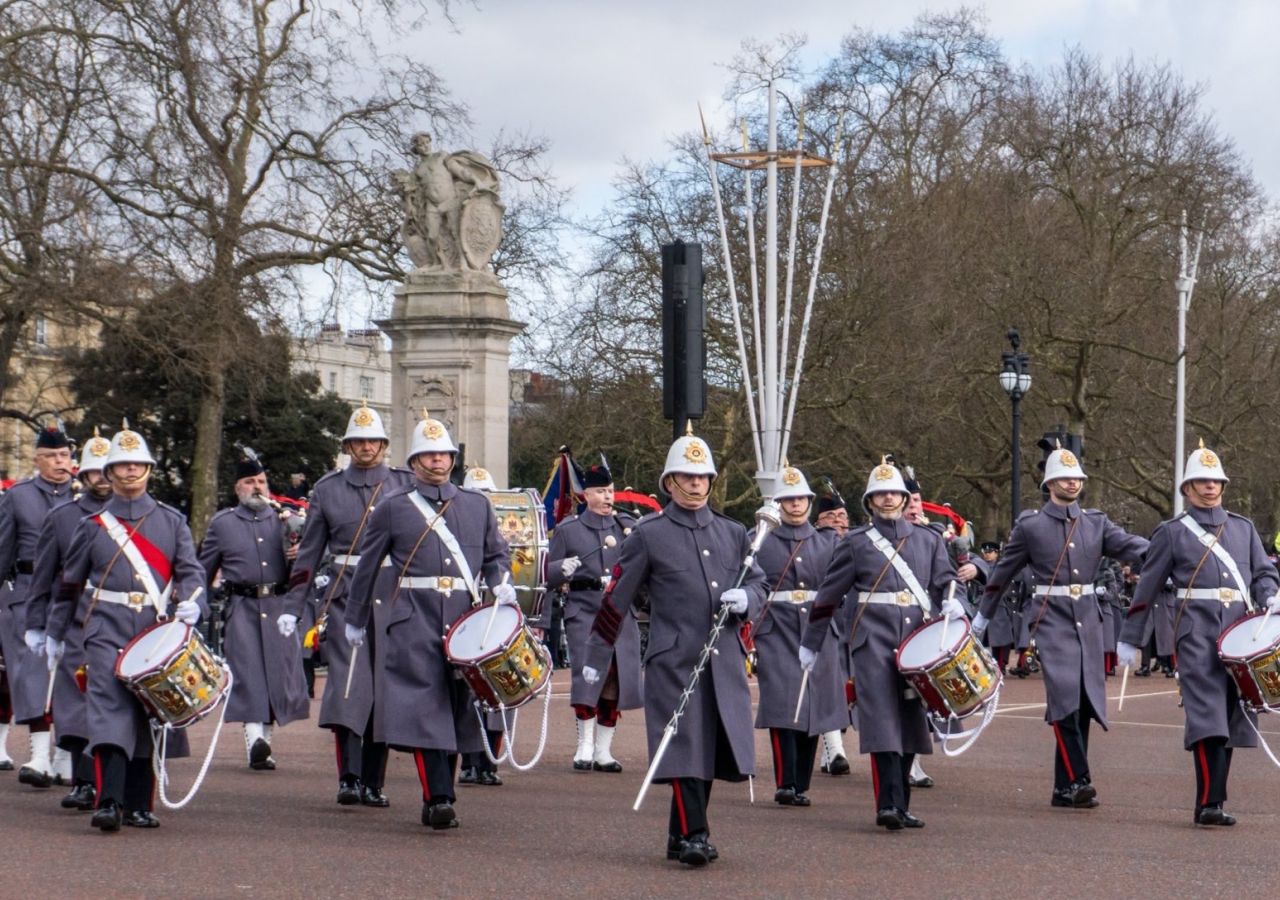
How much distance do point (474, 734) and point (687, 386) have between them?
4033mm

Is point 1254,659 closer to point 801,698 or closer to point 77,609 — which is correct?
point 801,698

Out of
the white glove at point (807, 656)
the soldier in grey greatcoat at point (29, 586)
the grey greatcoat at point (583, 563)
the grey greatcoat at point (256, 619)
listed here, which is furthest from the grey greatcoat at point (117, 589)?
the grey greatcoat at point (583, 563)

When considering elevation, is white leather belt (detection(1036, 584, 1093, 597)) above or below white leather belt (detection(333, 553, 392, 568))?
below

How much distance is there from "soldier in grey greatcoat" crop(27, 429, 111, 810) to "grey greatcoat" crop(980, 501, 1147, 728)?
15.9ft

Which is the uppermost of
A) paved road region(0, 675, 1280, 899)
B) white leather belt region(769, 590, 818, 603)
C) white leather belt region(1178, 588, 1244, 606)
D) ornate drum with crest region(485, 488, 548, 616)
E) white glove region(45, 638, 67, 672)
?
ornate drum with crest region(485, 488, 548, 616)

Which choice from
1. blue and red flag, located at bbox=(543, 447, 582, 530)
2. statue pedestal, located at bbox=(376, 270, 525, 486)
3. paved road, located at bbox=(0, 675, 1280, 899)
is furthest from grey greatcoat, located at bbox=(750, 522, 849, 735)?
statue pedestal, located at bbox=(376, 270, 525, 486)

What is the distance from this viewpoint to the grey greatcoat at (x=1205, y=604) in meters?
12.2

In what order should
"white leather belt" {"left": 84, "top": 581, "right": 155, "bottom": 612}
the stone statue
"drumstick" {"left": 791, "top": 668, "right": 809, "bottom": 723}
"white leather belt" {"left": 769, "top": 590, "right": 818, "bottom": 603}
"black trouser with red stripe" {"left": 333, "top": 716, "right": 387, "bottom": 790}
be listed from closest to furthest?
"white leather belt" {"left": 84, "top": 581, "right": 155, "bottom": 612} → "black trouser with red stripe" {"left": 333, "top": 716, "right": 387, "bottom": 790} → "drumstick" {"left": 791, "top": 668, "right": 809, "bottom": 723} → "white leather belt" {"left": 769, "top": 590, "right": 818, "bottom": 603} → the stone statue

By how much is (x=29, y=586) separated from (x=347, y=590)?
1.95 metres

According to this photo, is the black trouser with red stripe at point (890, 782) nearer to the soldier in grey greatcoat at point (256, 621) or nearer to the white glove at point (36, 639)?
the soldier in grey greatcoat at point (256, 621)

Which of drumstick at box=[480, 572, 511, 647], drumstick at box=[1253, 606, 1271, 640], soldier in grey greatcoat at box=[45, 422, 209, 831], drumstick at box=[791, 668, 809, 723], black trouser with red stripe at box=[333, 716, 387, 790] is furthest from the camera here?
drumstick at box=[791, 668, 809, 723]

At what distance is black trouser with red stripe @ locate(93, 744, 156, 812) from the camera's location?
1123 centimetres

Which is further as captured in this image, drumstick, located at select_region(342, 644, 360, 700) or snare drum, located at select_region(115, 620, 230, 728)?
drumstick, located at select_region(342, 644, 360, 700)

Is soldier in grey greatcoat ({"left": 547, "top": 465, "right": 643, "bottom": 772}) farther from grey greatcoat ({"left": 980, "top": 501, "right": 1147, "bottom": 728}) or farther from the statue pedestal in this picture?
the statue pedestal
